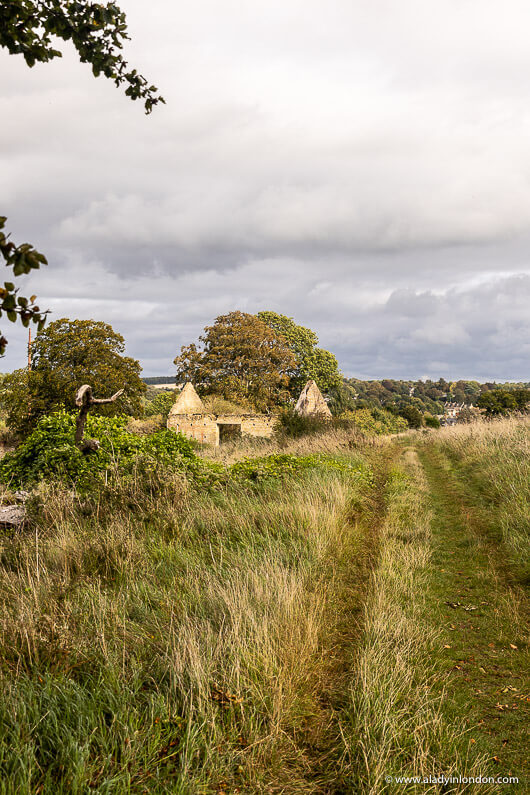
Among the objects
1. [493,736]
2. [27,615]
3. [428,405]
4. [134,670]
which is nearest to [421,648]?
[493,736]

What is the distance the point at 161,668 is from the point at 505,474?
389 inches

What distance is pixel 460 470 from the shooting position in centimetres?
1483

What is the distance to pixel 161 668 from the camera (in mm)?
2939

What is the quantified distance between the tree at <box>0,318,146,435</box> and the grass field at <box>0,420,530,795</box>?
1848cm

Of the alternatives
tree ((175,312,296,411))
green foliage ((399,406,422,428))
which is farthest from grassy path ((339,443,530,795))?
green foliage ((399,406,422,428))

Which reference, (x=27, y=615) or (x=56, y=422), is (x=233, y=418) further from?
(x=27, y=615)

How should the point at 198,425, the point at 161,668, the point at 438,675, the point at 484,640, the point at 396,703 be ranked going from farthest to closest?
the point at 198,425 < the point at 484,640 < the point at 438,675 < the point at 396,703 < the point at 161,668

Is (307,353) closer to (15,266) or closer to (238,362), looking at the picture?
(238,362)

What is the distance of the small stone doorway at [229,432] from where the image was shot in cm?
2994

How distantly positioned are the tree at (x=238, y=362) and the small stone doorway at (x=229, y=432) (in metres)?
6.17

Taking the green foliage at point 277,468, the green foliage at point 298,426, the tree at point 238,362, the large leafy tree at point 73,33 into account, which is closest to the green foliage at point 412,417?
the tree at point 238,362

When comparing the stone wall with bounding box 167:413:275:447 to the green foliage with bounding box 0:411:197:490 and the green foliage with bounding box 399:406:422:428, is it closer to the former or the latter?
the green foliage with bounding box 0:411:197:490

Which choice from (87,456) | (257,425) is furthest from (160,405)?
(87,456)

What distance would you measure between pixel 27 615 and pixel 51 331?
24.1 metres
